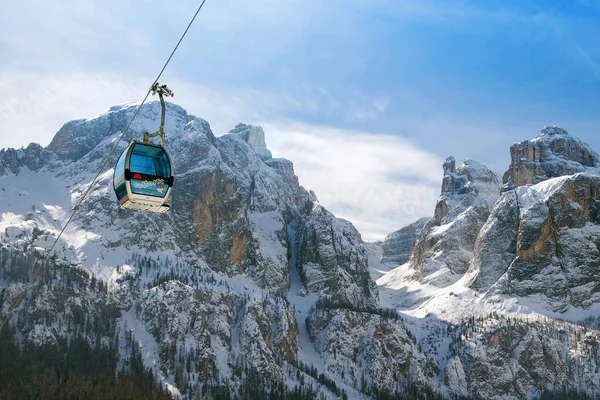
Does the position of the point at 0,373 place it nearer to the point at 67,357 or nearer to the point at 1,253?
the point at 67,357

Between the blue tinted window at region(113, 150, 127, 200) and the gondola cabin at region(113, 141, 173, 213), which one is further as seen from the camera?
the blue tinted window at region(113, 150, 127, 200)

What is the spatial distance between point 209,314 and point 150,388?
47.8m

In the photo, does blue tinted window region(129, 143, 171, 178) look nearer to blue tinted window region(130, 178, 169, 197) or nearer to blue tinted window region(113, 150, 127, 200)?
blue tinted window region(130, 178, 169, 197)

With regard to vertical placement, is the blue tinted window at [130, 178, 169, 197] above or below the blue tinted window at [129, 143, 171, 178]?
below

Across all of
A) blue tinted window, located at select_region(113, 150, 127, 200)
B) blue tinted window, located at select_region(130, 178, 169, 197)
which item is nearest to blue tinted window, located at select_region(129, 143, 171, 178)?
blue tinted window, located at select_region(130, 178, 169, 197)

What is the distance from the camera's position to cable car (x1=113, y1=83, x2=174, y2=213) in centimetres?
2145

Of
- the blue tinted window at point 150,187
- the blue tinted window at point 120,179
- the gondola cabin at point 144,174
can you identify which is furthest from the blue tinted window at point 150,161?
the blue tinted window at point 120,179

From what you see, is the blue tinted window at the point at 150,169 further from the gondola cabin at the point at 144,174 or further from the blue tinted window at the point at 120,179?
the blue tinted window at the point at 120,179

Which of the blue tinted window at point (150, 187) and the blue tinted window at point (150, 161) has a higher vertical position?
the blue tinted window at point (150, 161)

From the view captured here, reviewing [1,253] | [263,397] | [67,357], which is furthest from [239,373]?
[1,253]

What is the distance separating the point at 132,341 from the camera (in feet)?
553

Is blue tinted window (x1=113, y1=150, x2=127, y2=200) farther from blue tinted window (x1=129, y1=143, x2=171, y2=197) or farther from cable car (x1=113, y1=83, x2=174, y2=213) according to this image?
blue tinted window (x1=129, y1=143, x2=171, y2=197)

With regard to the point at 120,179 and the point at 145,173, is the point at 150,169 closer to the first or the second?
the point at 145,173

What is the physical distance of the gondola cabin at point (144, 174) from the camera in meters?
21.5
